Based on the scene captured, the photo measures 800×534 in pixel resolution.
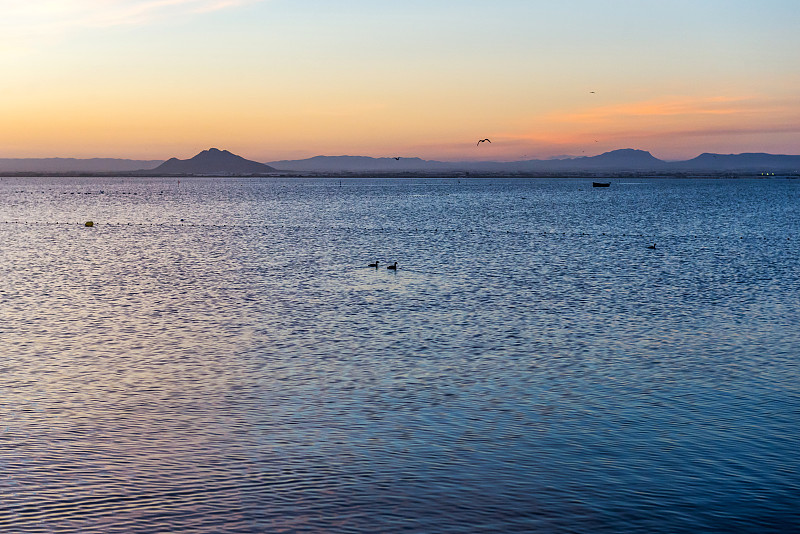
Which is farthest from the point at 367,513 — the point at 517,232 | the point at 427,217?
the point at 427,217

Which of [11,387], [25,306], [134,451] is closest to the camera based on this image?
[134,451]

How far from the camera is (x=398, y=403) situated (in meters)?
23.2

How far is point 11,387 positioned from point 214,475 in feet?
33.0

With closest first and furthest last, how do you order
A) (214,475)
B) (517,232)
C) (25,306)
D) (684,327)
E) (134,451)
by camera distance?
(214,475) → (134,451) → (684,327) → (25,306) → (517,232)

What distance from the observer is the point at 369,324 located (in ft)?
118

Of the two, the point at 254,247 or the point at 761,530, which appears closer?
the point at 761,530

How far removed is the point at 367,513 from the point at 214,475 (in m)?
Result: 3.51

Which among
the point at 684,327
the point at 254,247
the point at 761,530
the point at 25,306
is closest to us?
the point at 761,530

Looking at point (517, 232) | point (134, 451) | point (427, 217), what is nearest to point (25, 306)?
point (134, 451)

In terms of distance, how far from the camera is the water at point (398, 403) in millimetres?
15945

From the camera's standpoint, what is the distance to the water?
15.9 metres

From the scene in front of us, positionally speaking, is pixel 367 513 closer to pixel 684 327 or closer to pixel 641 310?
pixel 684 327

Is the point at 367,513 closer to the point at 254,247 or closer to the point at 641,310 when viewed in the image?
the point at 641,310

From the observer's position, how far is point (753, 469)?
18219 mm
